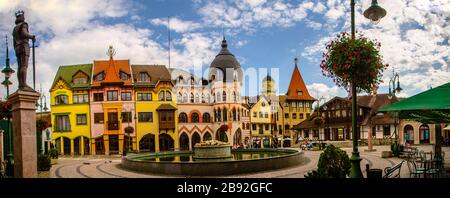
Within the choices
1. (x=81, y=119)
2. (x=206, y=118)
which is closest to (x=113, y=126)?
→ (x=81, y=119)

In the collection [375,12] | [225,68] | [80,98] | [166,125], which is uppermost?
[225,68]

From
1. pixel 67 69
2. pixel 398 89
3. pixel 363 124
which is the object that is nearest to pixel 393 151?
pixel 398 89

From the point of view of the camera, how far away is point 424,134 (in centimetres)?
4891

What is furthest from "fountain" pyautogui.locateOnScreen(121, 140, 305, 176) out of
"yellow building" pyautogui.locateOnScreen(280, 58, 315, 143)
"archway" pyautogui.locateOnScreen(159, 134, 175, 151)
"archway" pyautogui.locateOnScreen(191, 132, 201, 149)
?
"yellow building" pyautogui.locateOnScreen(280, 58, 315, 143)

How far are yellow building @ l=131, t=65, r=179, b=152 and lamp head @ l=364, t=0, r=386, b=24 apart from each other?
126ft

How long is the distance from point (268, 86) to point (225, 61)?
17.7m

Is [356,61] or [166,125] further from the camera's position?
[166,125]

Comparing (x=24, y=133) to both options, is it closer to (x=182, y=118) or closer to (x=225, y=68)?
(x=182, y=118)

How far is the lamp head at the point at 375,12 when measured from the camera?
33.8 ft

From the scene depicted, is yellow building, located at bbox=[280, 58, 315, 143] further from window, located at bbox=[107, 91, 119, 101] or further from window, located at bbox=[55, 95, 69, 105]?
window, located at bbox=[55, 95, 69, 105]

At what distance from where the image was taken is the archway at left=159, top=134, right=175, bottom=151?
47.5 meters

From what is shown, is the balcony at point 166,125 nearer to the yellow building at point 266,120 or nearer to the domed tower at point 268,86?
the yellow building at point 266,120
